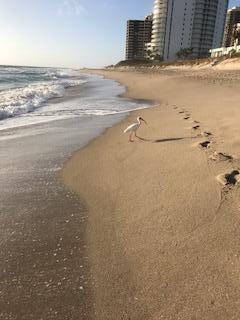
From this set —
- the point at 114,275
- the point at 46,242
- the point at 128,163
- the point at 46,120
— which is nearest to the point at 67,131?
the point at 46,120

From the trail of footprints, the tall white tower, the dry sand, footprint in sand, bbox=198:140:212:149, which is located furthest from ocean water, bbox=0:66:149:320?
the tall white tower

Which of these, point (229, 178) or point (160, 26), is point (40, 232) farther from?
point (160, 26)

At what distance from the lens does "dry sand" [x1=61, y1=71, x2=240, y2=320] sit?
266 centimetres

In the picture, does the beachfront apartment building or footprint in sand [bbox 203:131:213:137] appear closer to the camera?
footprint in sand [bbox 203:131:213:137]

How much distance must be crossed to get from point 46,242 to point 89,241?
45cm

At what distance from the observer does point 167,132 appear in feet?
25.9

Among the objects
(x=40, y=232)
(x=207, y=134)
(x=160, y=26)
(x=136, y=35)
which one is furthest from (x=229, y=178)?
(x=136, y=35)

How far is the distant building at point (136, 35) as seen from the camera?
185 meters

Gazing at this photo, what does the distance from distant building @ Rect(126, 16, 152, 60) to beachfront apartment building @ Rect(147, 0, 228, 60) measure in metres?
43.8

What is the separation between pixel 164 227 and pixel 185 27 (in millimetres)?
147166

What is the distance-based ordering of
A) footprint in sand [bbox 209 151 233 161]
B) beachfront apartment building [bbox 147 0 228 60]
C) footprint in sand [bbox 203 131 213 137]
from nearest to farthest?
footprint in sand [bbox 209 151 233 161], footprint in sand [bbox 203 131 213 137], beachfront apartment building [bbox 147 0 228 60]

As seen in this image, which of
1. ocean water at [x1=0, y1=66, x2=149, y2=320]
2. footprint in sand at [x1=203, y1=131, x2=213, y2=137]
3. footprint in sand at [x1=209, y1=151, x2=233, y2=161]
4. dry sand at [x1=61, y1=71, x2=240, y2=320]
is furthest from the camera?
footprint in sand at [x1=203, y1=131, x2=213, y2=137]

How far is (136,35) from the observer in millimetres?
186750

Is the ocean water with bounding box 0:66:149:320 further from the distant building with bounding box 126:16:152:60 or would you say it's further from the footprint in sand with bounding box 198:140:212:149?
the distant building with bounding box 126:16:152:60
